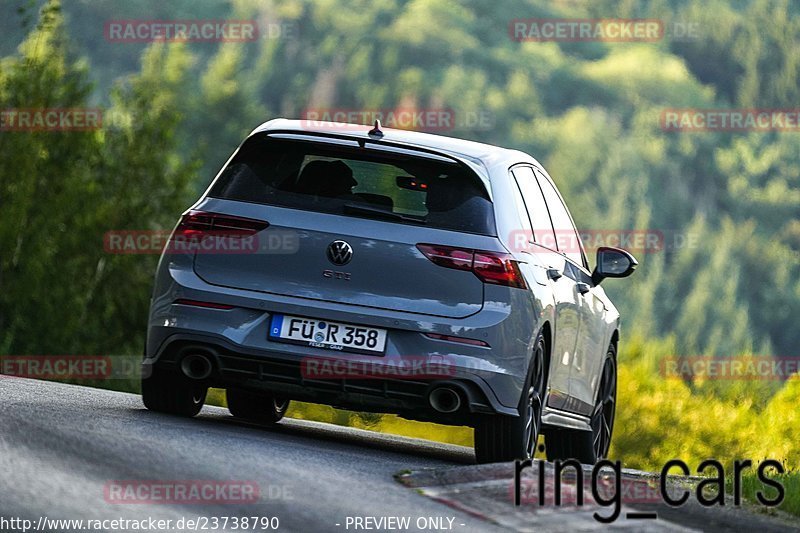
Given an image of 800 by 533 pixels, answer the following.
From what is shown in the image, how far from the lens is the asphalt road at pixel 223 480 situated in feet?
23.7

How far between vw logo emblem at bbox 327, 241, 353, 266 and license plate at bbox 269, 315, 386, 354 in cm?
35

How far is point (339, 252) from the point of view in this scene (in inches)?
389

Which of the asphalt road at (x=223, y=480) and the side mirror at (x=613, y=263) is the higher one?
the side mirror at (x=613, y=263)

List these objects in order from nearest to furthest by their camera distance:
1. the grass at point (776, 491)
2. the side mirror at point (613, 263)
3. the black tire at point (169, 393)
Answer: the grass at point (776, 491)
the black tire at point (169, 393)
the side mirror at point (613, 263)

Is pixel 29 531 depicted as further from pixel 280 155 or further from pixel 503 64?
pixel 503 64

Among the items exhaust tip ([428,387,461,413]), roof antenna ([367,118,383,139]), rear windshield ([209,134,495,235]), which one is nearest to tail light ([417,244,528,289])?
rear windshield ([209,134,495,235])

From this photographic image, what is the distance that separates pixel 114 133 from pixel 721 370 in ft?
216

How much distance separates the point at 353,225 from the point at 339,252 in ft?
0.60

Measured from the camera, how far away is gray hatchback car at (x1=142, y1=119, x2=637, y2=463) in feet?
32.1

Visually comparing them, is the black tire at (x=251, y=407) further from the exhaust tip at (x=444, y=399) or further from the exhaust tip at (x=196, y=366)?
the exhaust tip at (x=444, y=399)

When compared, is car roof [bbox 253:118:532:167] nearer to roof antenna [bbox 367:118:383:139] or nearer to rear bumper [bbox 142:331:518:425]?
roof antenna [bbox 367:118:383:139]

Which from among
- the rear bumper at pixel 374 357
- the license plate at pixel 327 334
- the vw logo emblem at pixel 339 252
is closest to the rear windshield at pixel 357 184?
the vw logo emblem at pixel 339 252

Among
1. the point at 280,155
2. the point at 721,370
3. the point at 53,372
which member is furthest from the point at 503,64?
the point at 280,155

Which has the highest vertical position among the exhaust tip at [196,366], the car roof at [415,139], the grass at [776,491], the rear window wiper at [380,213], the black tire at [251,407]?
the car roof at [415,139]
